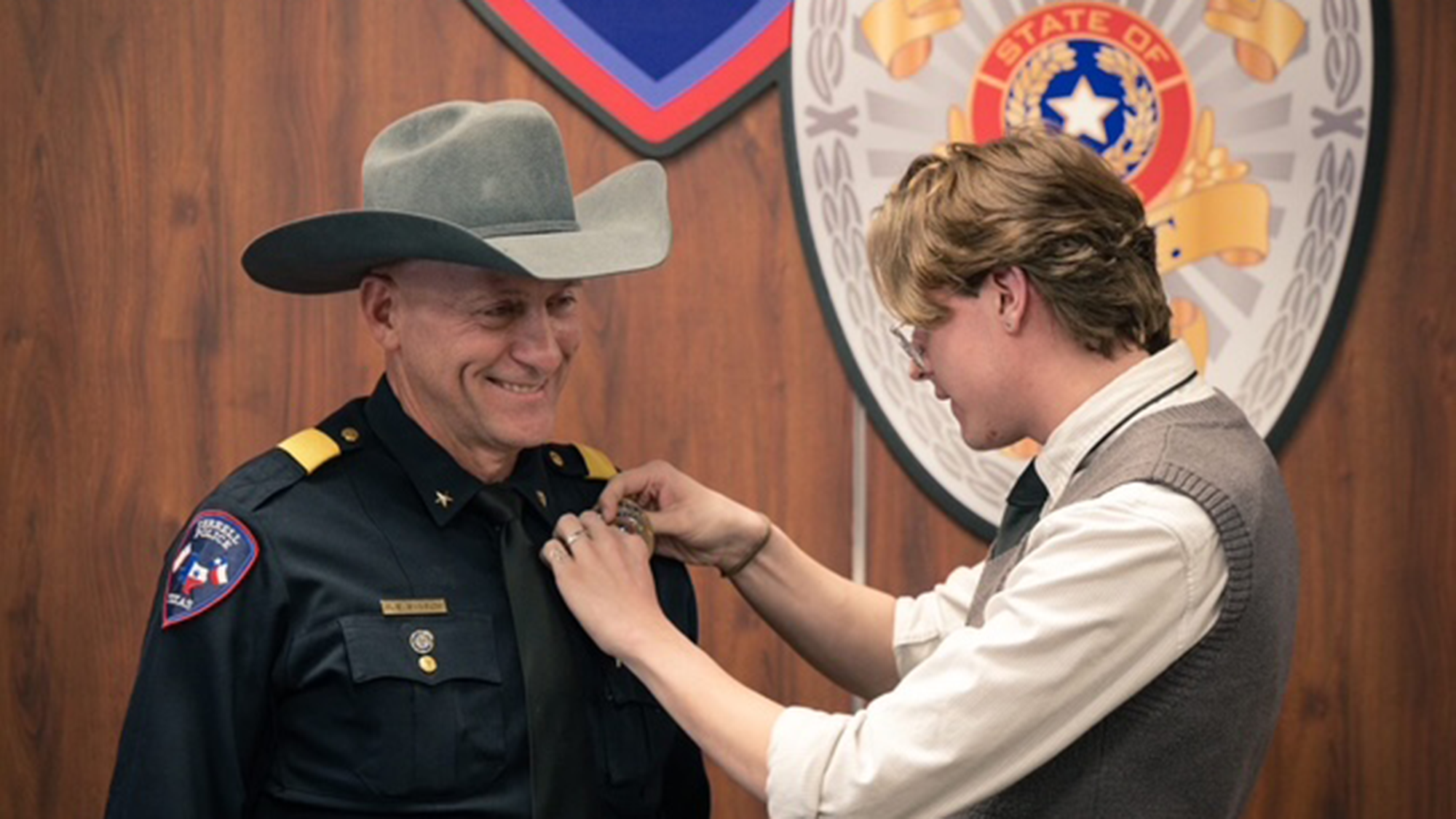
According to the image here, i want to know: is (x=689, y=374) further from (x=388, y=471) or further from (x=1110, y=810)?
(x=1110, y=810)

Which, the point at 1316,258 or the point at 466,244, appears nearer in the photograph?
the point at 466,244

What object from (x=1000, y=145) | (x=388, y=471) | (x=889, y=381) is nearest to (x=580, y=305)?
(x=889, y=381)

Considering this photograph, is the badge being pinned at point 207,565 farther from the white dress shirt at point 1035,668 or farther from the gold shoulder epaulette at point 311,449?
the white dress shirt at point 1035,668

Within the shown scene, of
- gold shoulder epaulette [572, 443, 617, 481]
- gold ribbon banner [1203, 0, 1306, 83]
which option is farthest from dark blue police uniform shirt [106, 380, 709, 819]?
gold ribbon banner [1203, 0, 1306, 83]

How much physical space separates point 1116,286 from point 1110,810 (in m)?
0.50

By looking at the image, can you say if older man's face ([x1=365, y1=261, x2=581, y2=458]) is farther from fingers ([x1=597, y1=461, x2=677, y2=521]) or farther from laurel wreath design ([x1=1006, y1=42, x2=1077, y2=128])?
laurel wreath design ([x1=1006, y1=42, x2=1077, y2=128])

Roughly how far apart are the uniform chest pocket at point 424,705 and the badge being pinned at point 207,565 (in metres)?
0.12

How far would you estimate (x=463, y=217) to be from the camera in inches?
71.0

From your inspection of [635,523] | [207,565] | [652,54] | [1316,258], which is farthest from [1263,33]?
[207,565]

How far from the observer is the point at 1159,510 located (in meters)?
1.54

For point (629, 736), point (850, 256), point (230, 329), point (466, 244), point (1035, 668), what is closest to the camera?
point (1035, 668)

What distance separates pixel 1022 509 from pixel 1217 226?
82cm

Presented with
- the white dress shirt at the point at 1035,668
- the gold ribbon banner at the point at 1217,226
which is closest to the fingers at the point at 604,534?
the white dress shirt at the point at 1035,668

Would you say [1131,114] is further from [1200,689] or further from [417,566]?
[417,566]
